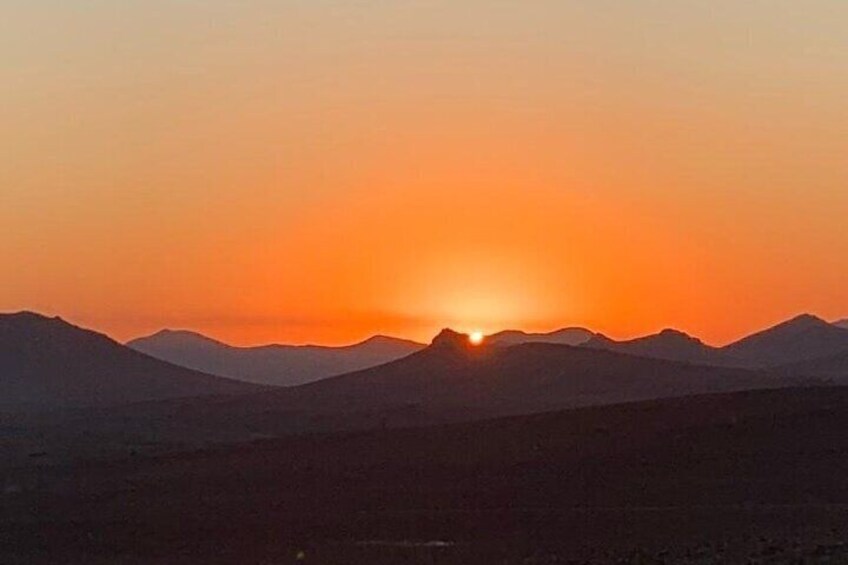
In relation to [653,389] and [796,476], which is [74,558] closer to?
[796,476]

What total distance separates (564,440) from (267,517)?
16.8m

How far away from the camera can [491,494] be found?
44969 mm

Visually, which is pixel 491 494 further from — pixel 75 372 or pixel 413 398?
pixel 75 372

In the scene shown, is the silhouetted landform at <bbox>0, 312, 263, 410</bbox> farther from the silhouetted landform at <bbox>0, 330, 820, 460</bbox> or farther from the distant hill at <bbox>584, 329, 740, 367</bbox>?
the distant hill at <bbox>584, 329, 740, 367</bbox>

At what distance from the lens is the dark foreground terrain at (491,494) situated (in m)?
34.2

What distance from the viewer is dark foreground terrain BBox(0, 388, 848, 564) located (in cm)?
3416

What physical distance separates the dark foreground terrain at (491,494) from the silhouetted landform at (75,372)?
9296 centimetres

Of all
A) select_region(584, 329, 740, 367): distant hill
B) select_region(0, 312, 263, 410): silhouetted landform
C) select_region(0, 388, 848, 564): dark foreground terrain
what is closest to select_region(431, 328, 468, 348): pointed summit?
select_region(0, 312, 263, 410): silhouetted landform

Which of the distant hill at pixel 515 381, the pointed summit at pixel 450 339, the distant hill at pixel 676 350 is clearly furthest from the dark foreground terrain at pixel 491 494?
the distant hill at pixel 676 350

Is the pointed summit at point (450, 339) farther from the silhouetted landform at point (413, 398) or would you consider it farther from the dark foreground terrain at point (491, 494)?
the dark foreground terrain at point (491, 494)

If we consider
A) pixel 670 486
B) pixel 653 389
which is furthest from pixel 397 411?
pixel 670 486

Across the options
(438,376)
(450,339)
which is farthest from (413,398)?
(450,339)

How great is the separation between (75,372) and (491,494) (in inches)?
5117

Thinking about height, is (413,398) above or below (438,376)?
below
